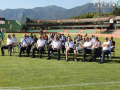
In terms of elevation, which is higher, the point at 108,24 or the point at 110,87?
the point at 108,24

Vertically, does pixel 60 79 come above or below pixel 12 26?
below

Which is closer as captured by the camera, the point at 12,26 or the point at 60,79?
the point at 60,79

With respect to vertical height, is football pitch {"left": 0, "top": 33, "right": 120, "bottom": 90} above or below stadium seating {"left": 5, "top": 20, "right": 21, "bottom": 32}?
below

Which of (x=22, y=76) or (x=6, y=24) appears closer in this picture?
(x=22, y=76)

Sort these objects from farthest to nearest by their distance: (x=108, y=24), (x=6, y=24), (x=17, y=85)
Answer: (x=6, y=24), (x=108, y=24), (x=17, y=85)

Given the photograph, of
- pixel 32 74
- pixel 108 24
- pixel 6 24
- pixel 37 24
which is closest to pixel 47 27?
pixel 37 24

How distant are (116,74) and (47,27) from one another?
82.2 meters

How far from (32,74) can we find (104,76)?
2.97m

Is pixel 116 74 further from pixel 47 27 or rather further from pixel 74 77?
pixel 47 27

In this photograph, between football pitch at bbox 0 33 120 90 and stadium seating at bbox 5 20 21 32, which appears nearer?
football pitch at bbox 0 33 120 90

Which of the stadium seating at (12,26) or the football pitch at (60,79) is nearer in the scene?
the football pitch at (60,79)

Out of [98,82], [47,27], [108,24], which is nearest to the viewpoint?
[98,82]

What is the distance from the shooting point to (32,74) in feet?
21.7

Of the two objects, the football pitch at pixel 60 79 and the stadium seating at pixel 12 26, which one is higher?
the stadium seating at pixel 12 26
